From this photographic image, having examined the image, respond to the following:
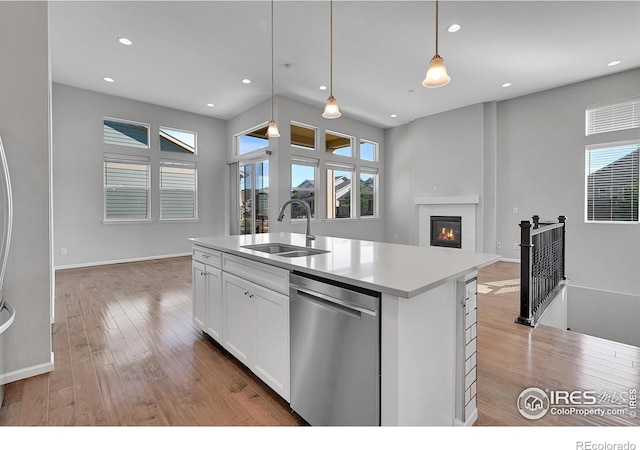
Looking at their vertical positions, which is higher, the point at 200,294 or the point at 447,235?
the point at 447,235

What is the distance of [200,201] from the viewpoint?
7473 mm

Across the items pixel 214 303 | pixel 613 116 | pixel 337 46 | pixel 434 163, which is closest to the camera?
pixel 214 303

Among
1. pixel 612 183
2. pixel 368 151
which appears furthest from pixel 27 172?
pixel 612 183

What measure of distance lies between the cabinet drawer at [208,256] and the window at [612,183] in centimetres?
649

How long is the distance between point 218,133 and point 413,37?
5.35 meters

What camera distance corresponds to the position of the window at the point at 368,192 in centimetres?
829

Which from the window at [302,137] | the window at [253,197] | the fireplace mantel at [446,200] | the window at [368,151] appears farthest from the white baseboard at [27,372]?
the window at [368,151]

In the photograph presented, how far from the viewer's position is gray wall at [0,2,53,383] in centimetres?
201

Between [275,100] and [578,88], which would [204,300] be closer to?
Answer: [275,100]

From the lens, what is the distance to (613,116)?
16.9 ft

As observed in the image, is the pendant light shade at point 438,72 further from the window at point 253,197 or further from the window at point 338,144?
the window at point 338,144

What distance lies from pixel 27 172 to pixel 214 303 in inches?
62.6

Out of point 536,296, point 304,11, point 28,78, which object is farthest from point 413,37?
point 28,78

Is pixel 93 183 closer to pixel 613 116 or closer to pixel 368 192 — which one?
pixel 368 192
